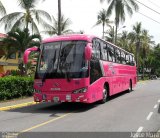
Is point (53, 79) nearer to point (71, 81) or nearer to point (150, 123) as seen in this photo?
point (71, 81)

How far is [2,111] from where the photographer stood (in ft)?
52.9

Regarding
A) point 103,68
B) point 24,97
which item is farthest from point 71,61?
point 24,97

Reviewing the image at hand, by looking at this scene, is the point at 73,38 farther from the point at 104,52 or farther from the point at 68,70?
the point at 104,52

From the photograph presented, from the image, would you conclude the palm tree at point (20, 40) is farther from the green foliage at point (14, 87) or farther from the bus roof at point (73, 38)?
the bus roof at point (73, 38)

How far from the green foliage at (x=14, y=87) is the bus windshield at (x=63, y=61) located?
429 centimetres

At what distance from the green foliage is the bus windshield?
14.1ft

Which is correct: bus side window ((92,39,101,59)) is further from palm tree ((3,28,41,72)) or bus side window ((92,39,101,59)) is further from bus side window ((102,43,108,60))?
palm tree ((3,28,41,72))

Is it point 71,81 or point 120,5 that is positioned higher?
point 120,5

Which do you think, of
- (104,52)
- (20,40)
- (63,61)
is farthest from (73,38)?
(20,40)

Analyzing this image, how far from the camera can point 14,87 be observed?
68.9 feet

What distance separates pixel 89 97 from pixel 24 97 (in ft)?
24.3

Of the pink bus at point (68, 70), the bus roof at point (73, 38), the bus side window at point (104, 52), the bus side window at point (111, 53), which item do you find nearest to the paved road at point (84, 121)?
the pink bus at point (68, 70)

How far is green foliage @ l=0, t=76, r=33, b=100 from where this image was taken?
1998 cm

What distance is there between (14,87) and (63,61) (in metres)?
6.03
